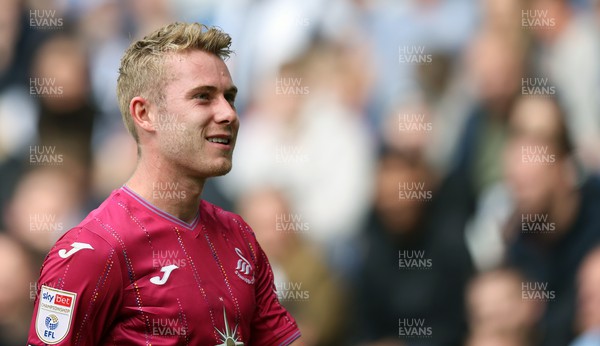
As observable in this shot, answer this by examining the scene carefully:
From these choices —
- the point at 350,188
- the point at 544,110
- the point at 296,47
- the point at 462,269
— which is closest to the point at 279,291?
the point at 350,188

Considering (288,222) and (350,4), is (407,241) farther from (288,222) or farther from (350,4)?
(350,4)

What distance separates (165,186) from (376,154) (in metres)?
2.03

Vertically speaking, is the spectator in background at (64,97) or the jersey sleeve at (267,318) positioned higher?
→ the spectator in background at (64,97)

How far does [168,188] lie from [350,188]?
1987 millimetres

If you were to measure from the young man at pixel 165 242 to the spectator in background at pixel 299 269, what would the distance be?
1.69 meters

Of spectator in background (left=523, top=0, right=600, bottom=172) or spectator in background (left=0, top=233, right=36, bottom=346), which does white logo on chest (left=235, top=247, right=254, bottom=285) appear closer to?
spectator in background (left=0, top=233, right=36, bottom=346)

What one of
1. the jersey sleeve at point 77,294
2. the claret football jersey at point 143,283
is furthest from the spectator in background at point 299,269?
the jersey sleeve at point 77,294

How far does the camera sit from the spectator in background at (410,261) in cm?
425

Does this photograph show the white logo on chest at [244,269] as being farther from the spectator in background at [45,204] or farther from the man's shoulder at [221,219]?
the spectator in background at [45,204]

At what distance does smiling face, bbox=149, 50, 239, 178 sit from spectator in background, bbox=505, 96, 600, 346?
7.54 feet

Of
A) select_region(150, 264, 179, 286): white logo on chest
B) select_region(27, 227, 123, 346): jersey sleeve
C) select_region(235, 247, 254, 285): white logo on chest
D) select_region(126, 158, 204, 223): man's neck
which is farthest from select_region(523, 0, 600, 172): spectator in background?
select_region(27, 227, 123, 346): jersey sleeve

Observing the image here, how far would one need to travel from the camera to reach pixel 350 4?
432 centimetres

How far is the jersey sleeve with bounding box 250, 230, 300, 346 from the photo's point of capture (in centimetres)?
255

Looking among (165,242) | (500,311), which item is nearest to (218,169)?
(165,242)
